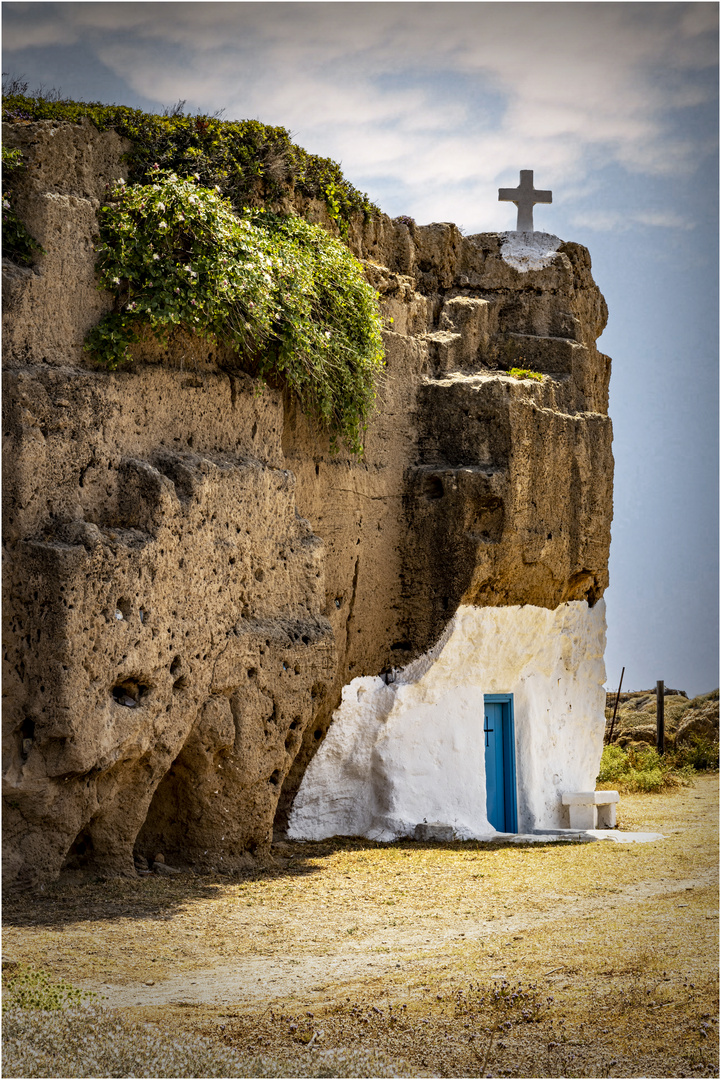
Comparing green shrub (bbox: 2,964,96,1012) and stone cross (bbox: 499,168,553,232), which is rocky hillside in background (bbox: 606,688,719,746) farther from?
green shrub (bbox: 2,964,96,1012)

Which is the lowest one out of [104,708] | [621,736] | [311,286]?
[621,736]

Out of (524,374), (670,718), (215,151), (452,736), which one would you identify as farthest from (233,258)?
(670,718)

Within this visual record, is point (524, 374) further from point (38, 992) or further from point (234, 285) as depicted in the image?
point (38, 992)

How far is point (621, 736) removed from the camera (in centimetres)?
2519

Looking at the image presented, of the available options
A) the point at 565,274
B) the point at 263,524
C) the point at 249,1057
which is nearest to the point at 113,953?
the point at 249,1057

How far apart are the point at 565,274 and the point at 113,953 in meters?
10.6

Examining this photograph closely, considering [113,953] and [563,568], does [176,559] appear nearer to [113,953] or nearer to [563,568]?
[113,953]

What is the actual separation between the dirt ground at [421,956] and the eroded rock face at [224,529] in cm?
94

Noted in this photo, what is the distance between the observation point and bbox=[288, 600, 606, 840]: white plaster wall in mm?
11883

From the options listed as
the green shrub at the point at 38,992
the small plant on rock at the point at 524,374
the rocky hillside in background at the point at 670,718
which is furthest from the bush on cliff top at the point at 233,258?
the rocky hillside in background at the point at 670,718

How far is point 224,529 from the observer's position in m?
9.68

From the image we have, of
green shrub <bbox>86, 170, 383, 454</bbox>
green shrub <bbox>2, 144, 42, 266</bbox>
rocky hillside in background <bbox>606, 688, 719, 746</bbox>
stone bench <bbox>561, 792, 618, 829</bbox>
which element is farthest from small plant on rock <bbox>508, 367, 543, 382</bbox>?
rocky hillside in background <bbox>606, 688, 719, 746</bbox>

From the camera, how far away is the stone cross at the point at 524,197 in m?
14.6

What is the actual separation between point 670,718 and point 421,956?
72.7 ft
